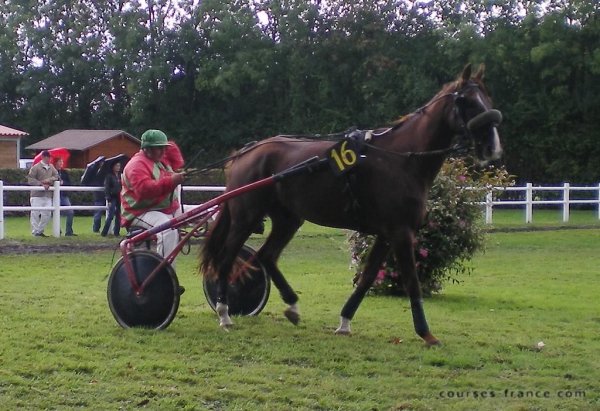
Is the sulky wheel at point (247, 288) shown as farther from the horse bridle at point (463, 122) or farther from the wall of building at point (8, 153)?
the wall of building at point (8, 153)

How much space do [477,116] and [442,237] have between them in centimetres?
371

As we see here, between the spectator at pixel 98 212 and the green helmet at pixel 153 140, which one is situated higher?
the green helmet at pixel 153 140

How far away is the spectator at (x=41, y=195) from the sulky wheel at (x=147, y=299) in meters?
11.3

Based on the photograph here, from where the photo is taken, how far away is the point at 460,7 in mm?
46781

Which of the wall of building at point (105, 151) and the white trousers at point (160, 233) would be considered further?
the wall of building at point (105, 151)

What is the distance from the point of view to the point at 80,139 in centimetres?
4544

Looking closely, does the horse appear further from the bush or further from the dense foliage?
the dense foliage

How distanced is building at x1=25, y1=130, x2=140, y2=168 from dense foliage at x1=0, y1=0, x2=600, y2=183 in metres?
6.59

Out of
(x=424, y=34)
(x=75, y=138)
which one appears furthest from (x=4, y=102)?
(x=424, y=34)

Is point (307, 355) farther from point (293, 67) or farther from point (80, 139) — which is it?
point (293, 67)

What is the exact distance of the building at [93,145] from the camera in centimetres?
4400

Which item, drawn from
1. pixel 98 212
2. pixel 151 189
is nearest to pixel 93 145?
pixel 98 212

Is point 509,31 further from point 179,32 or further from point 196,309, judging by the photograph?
point 196,309

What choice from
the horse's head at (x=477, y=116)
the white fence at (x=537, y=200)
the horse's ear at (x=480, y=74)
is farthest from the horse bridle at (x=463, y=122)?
the white fence at (x=537, y=200)
